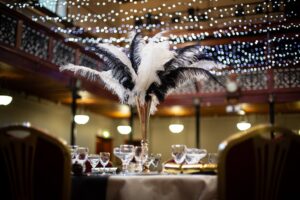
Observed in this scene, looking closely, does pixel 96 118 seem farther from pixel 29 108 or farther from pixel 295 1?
pixel 295 1

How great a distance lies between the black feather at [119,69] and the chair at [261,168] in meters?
1.89

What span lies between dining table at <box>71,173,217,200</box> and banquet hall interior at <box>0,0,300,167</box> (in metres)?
7.81

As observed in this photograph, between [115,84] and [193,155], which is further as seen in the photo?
[115,84]

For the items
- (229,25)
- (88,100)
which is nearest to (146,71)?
(88,100)

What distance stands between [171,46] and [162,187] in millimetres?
11572

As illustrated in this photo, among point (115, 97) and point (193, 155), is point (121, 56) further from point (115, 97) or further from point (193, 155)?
point (115, 97)

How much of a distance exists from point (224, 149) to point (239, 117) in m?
14.9

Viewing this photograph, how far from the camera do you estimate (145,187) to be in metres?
2.45

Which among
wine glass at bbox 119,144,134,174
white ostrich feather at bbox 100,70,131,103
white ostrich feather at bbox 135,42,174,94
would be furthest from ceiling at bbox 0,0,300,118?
wine glass at bbox 119,144,134,174

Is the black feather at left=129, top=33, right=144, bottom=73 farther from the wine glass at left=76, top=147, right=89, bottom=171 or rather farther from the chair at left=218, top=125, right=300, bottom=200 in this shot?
the chair at left=218, top=125, right=300, bottom=200

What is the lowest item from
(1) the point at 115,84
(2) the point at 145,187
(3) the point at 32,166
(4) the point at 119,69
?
(2) the point at 145,187

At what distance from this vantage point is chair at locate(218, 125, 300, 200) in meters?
2.10

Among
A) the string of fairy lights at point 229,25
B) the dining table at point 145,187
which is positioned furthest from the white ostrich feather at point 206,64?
the string of fairy lights at point 229,25

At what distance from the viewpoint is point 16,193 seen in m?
2.19
